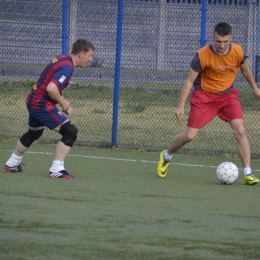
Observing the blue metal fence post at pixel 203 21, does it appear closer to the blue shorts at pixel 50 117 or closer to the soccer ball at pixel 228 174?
the soccer ball at pixel 228 174

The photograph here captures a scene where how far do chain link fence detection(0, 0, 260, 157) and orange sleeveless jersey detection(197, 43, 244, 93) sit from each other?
2898 millimetres

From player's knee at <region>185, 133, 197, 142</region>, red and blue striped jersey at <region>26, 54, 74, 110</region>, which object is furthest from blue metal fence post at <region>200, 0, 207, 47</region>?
red and blue striped jersey at <region>26, 54, 74, 110</region>

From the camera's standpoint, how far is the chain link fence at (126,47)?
37.4 feet

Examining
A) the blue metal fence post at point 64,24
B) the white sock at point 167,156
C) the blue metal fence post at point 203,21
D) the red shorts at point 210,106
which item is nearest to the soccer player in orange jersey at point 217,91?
the red shorts at point 210,106

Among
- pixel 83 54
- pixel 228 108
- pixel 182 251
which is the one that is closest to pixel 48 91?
pixel 83 54

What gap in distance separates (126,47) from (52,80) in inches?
155

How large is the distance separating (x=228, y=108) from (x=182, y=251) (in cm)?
371

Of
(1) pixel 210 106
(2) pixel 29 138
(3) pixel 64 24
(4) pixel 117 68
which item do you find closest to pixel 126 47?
(4) pixel 117 68

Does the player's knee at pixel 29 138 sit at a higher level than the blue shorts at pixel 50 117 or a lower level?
lower

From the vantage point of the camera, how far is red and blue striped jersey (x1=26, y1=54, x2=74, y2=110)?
7.90 meters

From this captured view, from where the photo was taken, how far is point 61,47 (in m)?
12.0

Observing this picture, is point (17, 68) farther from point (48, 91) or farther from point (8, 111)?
point (48, 91)

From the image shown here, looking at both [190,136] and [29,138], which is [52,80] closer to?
[29,138]

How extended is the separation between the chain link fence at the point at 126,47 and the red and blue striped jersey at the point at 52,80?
360cm
